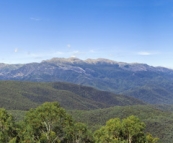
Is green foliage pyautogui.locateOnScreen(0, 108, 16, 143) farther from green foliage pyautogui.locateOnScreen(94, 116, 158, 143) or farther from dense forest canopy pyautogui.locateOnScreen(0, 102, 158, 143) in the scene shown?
green foliage pyautogui.locateOnScreen(94, 116, 158, 143)

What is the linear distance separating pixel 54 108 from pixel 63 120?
22.4 ft

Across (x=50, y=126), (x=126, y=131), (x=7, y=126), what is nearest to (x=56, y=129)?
(x=50, y=126)

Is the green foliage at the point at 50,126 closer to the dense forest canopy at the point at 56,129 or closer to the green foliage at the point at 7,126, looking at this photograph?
the dense forest canopy at the point at 56,129

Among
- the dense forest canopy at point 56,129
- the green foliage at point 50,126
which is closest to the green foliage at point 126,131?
the dense forest canopy at point 56,129

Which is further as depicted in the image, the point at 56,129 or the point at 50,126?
the point at 56,129

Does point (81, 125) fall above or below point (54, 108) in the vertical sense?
below

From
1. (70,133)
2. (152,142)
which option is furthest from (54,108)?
(152,142)

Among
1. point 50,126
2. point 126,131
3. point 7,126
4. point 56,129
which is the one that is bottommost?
point 126,131

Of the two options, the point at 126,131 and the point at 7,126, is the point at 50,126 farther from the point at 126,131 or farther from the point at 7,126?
the point at 126,131

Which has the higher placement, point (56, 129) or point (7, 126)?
point (7, 126)

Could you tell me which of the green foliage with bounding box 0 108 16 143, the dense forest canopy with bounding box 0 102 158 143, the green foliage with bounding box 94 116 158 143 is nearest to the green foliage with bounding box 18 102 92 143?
the dense forest canopy with bounding box 0 102 158 143

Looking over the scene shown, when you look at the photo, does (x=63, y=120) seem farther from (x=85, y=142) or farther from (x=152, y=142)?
(x=152, y=142)

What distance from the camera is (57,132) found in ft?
333

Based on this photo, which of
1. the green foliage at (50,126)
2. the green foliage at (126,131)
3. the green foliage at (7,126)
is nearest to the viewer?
the green foliage at (7,126)
